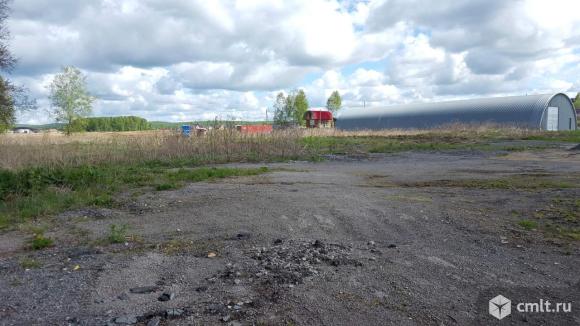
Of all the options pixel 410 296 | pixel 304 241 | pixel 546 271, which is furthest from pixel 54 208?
pixel 546 271

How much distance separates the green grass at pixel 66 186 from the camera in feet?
28.0

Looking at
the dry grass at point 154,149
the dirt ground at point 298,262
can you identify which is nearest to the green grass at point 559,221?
the dirt ground at point 298,262

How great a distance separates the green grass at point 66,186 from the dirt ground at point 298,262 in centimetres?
75

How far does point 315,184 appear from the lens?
11.1m

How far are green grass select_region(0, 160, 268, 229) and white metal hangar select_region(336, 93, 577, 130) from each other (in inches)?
1386

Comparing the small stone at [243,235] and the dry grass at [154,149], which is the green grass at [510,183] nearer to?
the small stone at [243,235]

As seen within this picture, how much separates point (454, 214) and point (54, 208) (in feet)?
25.5

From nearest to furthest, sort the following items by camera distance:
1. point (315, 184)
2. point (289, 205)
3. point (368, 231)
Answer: point (368, 231)
point (289, 205)
point (315, 184)

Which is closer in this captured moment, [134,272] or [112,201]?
[134,272]

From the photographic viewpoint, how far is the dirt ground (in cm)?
386

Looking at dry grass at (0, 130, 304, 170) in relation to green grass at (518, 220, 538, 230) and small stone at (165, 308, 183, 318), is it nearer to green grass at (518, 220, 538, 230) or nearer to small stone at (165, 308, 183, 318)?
small stone at (165, 308, 183, 318)

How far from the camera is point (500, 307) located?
399 centimetres

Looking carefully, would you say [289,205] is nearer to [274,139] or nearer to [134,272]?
[134,272]

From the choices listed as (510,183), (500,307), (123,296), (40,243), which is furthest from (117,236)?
(510,183)
